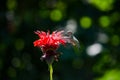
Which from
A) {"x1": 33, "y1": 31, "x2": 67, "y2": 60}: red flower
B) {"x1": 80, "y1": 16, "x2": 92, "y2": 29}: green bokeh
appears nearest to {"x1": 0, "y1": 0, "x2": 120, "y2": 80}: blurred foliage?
{"x1": 80, "y1": 16, "x2": 92, "y2": 29}: green bokeh

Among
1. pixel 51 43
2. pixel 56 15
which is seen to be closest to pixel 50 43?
pixel 51 43

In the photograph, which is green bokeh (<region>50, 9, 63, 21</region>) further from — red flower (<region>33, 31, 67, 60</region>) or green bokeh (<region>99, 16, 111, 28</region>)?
red flower (<region>33, 31, 67, 60</region>)

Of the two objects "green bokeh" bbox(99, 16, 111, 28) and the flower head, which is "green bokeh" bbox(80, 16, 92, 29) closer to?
"green bokeh" bbox(99, 16, 111, 28)

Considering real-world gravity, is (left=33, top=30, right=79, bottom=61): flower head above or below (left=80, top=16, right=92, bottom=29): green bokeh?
below

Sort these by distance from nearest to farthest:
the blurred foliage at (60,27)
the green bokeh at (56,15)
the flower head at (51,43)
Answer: the flower head at (51,43), the blurred foliage at (60,27), the green bokeh at (56,15)

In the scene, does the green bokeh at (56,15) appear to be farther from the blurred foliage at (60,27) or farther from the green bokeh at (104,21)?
the green bokeh at (104,21)

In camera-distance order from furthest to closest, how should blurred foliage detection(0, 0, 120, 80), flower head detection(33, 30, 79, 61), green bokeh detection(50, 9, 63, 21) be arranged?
1. green bokeh detection(50, 9, 63, 21)
2. blurred foliage detection(0, 0, 120, 80)
3. flower head detection(33, 30, 79, 61)

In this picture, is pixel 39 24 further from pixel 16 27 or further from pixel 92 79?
pixel 92 79

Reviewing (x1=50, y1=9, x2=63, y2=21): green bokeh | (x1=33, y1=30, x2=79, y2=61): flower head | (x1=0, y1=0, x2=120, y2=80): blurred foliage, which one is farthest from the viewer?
(x1=50, y1=9, x2=63, y2=21): green bokeh

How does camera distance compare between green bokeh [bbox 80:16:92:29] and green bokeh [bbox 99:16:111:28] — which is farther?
green bokeh [bbox 99:16:111:28]

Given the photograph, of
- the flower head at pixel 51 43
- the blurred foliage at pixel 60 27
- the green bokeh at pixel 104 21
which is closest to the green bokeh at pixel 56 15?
Answer: the blurred foliage at pixel 60 27
